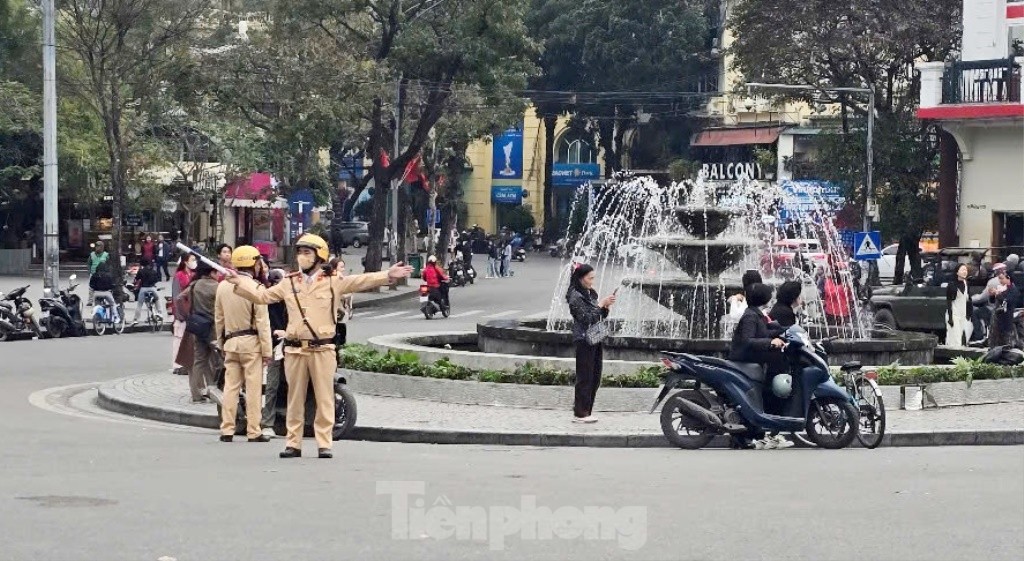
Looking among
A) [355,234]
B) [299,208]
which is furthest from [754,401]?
[355,234]

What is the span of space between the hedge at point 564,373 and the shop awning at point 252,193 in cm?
4392

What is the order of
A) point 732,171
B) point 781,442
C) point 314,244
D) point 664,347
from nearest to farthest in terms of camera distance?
point 314,244
point 781,442
point 664,347
point 732,171

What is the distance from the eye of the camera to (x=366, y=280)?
13.4m

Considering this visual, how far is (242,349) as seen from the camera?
15.3 meters

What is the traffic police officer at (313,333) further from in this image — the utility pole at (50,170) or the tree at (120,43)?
the tree at (120,43)

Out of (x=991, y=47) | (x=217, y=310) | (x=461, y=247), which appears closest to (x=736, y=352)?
(x=217, y=310)

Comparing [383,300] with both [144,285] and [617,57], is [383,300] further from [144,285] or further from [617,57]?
[617,57]

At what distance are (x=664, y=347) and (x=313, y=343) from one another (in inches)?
266

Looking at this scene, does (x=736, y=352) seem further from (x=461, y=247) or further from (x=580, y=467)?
(x=461, y=247)

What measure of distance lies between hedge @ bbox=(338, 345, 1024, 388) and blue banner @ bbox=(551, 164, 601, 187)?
2618 inches

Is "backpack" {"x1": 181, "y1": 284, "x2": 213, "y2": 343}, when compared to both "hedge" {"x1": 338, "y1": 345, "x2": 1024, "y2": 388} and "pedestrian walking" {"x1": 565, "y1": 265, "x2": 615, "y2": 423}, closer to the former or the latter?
"hedge" {"x1": 338, "y1": 345, "x2": 1024, "y2": 388}

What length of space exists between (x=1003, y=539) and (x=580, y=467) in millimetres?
4337

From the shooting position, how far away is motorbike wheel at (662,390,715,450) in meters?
15.0

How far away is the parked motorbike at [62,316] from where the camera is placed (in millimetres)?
33156
